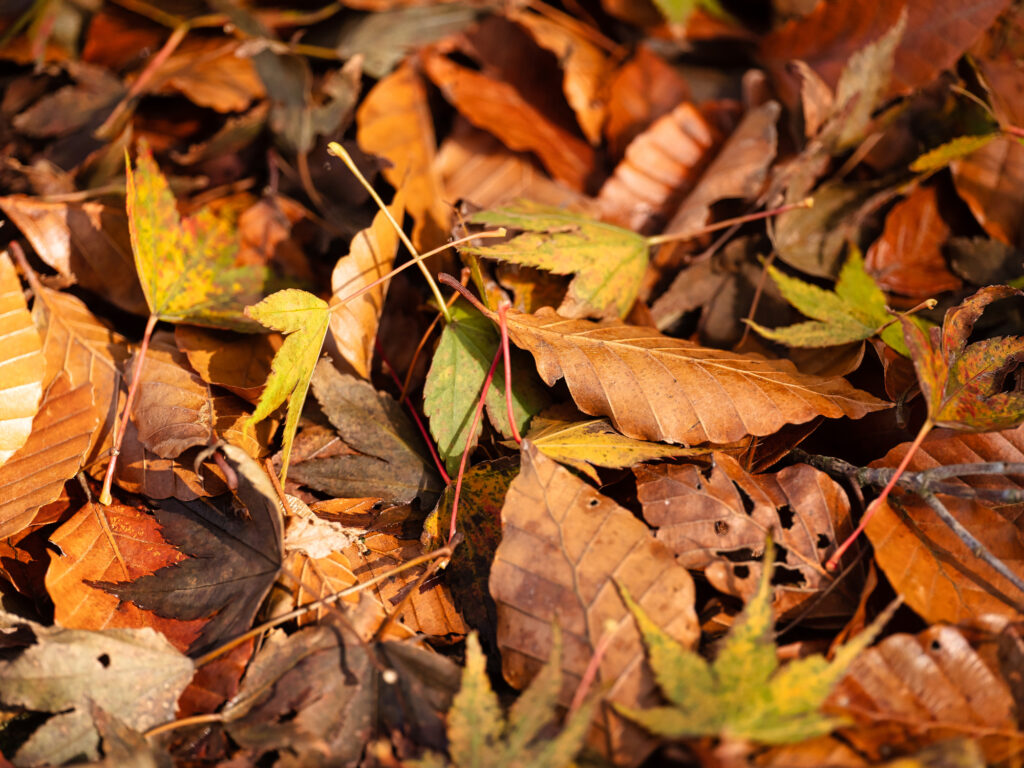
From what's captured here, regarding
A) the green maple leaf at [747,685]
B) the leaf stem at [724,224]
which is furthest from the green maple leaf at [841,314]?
the green maple leaf at [747,685]

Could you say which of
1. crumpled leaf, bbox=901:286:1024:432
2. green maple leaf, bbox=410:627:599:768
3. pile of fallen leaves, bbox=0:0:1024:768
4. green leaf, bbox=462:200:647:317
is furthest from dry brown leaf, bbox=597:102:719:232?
green maple leaf, bbox=410:627:599:768

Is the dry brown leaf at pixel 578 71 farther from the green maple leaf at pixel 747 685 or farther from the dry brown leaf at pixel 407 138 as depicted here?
the green maple leaf at pixel 747 685

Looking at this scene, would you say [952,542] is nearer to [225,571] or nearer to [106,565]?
[225,571]

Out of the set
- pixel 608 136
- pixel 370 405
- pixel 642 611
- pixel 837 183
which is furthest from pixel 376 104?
pixel 642 611

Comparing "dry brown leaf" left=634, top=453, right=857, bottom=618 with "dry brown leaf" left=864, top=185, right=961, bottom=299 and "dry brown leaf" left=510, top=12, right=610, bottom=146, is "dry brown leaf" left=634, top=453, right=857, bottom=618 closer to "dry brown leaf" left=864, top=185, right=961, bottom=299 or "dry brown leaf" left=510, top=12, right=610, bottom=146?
"dry brown leaf" left=864, top=185, right=961, bottom=299

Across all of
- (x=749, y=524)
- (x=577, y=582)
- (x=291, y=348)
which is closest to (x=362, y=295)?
(x=291, y=348)

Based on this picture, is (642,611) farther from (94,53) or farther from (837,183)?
(94,53)

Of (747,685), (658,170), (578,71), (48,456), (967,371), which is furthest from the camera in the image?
(578,71)
